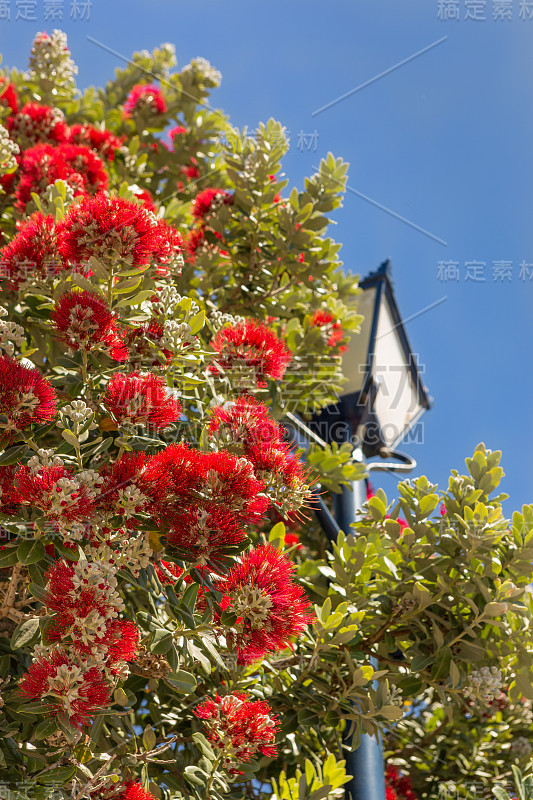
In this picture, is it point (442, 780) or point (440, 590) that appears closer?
point (440, 590)

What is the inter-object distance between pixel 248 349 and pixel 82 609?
0.90 meters

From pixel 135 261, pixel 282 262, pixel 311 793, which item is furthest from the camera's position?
pixel 282 262

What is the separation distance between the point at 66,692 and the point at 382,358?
2397mm

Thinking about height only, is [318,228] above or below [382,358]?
above

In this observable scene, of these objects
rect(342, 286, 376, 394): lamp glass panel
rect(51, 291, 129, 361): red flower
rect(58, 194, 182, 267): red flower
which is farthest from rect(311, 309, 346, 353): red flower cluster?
rect(51, 291, 129, 361): red flower

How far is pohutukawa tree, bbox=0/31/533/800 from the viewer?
5.03ft

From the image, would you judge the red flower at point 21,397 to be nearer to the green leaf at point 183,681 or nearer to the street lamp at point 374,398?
the green leaf at point 183,681

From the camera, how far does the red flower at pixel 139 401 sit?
5.30 feet

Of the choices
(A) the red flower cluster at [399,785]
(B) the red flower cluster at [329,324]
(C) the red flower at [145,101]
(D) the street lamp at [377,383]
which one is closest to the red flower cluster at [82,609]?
(B) the red flower cluster at [329,324]

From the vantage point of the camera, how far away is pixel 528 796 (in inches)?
87.8

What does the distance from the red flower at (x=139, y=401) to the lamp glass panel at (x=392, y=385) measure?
1.77 metres

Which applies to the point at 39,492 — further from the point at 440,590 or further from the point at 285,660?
the point at 440,590

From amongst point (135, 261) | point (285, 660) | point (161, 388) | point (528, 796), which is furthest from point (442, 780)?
point (135, 261)

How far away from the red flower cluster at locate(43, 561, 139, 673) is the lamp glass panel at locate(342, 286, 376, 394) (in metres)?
2.11
